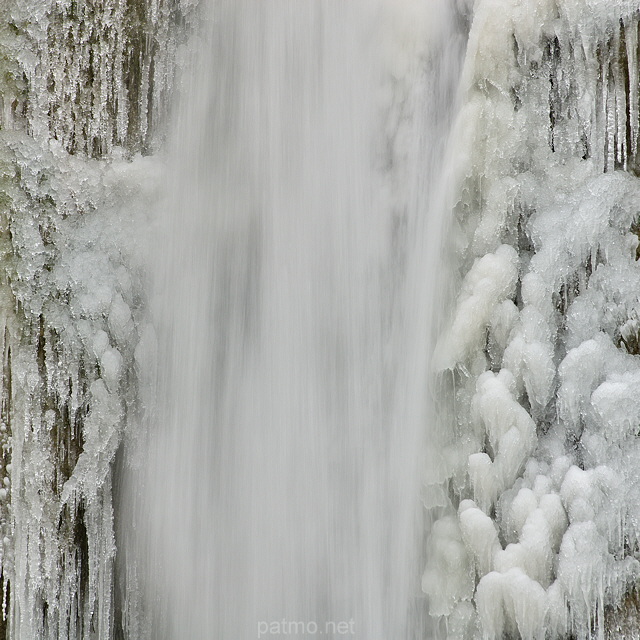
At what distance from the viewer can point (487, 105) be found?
3768mm

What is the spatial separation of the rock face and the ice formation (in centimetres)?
159

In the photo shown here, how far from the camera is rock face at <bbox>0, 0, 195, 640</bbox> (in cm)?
399

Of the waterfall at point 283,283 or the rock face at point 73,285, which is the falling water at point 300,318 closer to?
the waterfall at point 283,283

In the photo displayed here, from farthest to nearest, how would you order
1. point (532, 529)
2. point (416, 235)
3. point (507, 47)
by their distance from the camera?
point (416, 235) → point (507, 47) → point (532, 529)

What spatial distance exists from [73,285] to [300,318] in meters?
1.14

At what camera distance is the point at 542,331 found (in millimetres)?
3629

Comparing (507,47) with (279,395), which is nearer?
(507,47)

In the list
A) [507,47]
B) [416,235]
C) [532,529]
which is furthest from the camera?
[416,235]

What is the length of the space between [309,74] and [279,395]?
164cm

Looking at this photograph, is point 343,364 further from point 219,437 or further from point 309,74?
point 309,74

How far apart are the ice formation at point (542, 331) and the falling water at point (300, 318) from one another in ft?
0.82

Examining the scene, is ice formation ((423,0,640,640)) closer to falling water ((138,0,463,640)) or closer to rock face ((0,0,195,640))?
falling water ((138,0,463,640))

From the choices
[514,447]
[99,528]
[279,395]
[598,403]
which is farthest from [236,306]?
[598,403]

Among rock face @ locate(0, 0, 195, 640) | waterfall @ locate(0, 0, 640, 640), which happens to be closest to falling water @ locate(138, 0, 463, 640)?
waterfall @ locate(0, 0, 640, 640)
